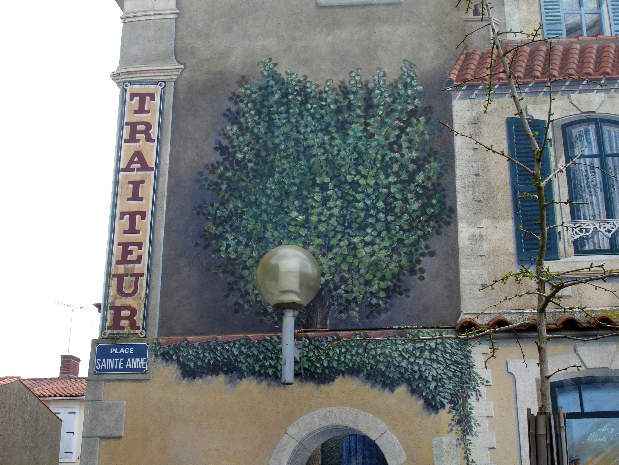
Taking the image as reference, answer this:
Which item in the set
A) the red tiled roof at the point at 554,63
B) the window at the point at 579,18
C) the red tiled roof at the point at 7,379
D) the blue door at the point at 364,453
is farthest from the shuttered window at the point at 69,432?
the window at the point at 579,18

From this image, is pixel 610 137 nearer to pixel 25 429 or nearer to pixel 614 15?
pixel 614 15

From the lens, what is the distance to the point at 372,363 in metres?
10.9

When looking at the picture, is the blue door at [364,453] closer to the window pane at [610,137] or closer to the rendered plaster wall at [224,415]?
the rendered plaster wall at [224,415]

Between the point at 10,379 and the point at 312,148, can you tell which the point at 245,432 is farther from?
the point at 10,379

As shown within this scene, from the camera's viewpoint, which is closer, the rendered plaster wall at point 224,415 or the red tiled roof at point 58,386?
the rendered plaster wall at point 224,415

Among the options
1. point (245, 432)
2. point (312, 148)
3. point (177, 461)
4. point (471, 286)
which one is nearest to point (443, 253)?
point (471, 286)

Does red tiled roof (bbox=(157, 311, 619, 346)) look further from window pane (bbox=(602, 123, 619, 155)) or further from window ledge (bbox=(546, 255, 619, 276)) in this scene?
window pane (bbox=(602, 123, 619, 155))

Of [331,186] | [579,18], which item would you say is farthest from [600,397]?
[579,18]

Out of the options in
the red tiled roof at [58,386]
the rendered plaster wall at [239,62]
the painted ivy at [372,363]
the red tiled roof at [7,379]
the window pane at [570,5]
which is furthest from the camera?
the red tiled roof at [58,386]

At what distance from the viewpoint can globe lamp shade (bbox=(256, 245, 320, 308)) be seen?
7.07 meters

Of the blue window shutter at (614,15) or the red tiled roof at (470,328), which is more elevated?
the blue window shutter at (614,15)

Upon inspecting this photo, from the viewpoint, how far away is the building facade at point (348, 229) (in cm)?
1063

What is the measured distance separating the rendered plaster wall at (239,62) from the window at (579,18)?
1.47 metres

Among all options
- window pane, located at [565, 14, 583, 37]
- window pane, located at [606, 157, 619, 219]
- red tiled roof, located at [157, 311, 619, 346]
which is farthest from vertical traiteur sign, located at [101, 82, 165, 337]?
window pane, located at [606, 157, 619, 219]
